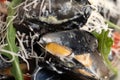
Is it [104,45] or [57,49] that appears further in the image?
[104,45]

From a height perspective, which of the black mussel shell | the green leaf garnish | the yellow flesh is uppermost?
the yellow flesh

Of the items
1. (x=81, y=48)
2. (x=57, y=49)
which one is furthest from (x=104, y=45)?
(x=57, y=49)

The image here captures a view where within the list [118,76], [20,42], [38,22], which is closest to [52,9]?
[38,22]

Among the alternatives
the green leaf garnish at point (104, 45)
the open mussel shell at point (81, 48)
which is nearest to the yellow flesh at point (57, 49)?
the open mussel shell at point (81, 48)

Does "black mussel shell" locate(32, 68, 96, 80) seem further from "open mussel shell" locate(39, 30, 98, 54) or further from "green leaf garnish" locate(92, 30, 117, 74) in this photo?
"green leaf garnish" locate(92, 30, 117, 74)

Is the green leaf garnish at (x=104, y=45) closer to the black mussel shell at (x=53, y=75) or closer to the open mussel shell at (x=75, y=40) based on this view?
the open mussel shell at (x=75, y=40)

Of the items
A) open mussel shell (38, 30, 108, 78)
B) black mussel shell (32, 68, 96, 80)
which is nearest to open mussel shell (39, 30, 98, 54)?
open mussel shell (38, 30, 108, 78)

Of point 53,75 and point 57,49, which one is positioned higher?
point 57,49

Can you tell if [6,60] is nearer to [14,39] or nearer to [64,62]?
[14,39]

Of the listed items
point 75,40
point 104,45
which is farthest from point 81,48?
point 104,45

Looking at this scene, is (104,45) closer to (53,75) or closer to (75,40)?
(75,40)

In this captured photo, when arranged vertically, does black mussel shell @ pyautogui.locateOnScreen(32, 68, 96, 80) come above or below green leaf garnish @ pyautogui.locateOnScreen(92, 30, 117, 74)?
below
